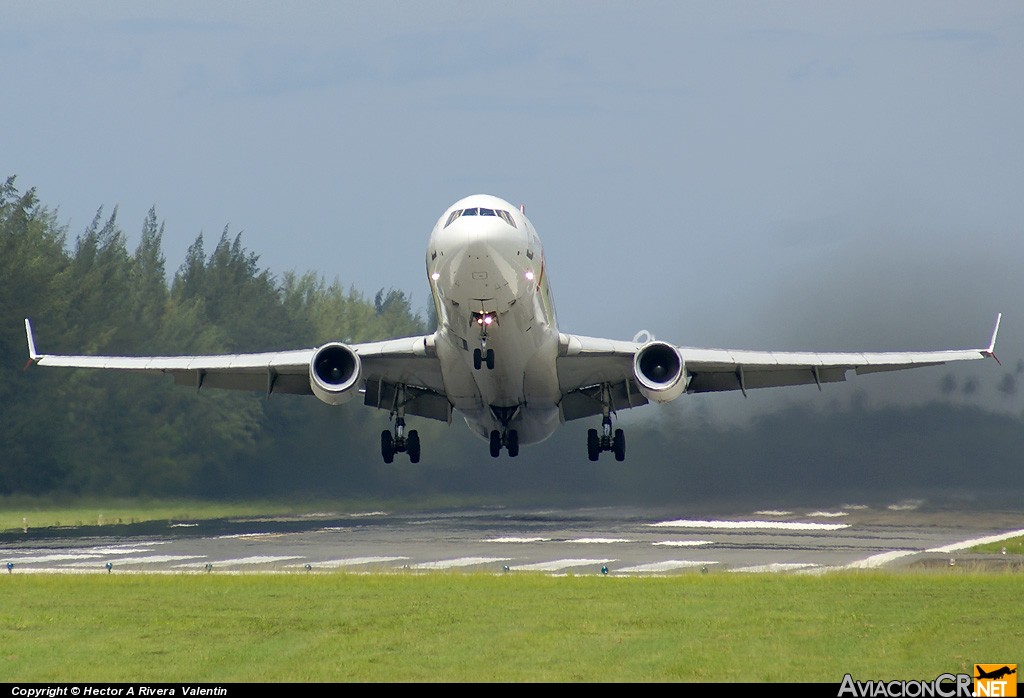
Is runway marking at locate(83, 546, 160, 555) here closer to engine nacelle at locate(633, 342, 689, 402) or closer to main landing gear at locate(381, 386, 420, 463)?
main landing gear at locate(381, 386, 420, 463)

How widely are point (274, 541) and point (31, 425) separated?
2024 cm

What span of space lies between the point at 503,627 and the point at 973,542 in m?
22.6

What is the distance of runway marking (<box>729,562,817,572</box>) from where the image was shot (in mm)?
32812

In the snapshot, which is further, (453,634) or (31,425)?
(31,425)

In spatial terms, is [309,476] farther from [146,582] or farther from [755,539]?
[146,582]

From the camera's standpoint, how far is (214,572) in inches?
1283

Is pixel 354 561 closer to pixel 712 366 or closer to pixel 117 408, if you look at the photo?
pixel 712 366

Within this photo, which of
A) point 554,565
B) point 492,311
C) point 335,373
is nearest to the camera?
point 492,311

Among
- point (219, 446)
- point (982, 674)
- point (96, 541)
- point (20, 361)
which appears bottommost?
point (982, 674)

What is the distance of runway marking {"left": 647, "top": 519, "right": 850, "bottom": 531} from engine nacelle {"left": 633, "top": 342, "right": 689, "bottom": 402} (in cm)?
1258

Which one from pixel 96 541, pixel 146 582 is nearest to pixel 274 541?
pixel 96 541

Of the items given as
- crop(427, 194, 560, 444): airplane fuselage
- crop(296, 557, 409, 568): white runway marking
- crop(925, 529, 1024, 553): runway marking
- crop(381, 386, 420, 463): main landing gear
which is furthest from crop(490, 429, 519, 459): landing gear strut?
crop(925, 529, 1024, 553): runway marking

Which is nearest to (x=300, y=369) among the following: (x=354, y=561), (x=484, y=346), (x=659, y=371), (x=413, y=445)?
(x=413, y=445)

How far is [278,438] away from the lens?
57.8 meters
